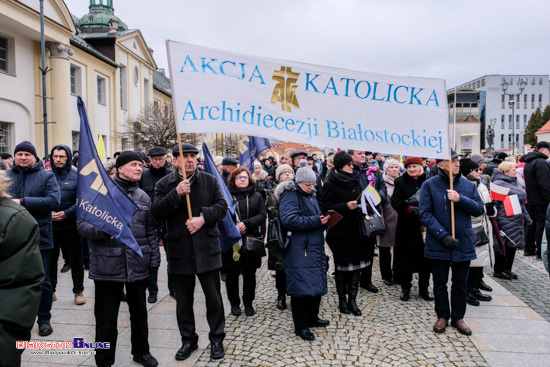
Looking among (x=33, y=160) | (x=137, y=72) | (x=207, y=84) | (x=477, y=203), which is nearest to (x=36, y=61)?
(x=137, y=72)

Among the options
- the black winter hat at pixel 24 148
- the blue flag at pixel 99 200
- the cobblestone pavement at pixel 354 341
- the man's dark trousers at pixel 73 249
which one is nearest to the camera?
the blue flag at pixel 99 200

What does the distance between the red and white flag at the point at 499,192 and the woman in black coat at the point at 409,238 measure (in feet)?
4.98

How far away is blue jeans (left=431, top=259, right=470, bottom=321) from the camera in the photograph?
460cm

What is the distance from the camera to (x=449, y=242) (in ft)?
14.5

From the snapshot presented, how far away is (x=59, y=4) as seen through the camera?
1789 centimetres

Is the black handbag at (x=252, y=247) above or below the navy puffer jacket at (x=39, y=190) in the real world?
below

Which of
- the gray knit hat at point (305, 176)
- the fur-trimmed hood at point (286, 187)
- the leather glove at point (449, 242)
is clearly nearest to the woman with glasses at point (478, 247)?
the leather glove at point (449, 242)

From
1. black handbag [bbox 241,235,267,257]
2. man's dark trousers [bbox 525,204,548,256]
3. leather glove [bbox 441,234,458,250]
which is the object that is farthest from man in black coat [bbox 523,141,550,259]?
black handbag [bbox 241,235,267,257]

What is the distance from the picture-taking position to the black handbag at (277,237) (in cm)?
454

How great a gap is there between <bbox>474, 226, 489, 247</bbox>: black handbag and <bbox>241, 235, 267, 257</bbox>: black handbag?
2711mm

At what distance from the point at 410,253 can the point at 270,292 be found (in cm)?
207

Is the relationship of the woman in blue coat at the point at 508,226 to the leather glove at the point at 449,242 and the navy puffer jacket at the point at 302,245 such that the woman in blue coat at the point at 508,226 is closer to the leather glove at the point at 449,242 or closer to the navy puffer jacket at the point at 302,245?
the leather glove at the point at 449,242

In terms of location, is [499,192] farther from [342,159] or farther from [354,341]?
[354,341]

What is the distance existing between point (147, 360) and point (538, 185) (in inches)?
288
